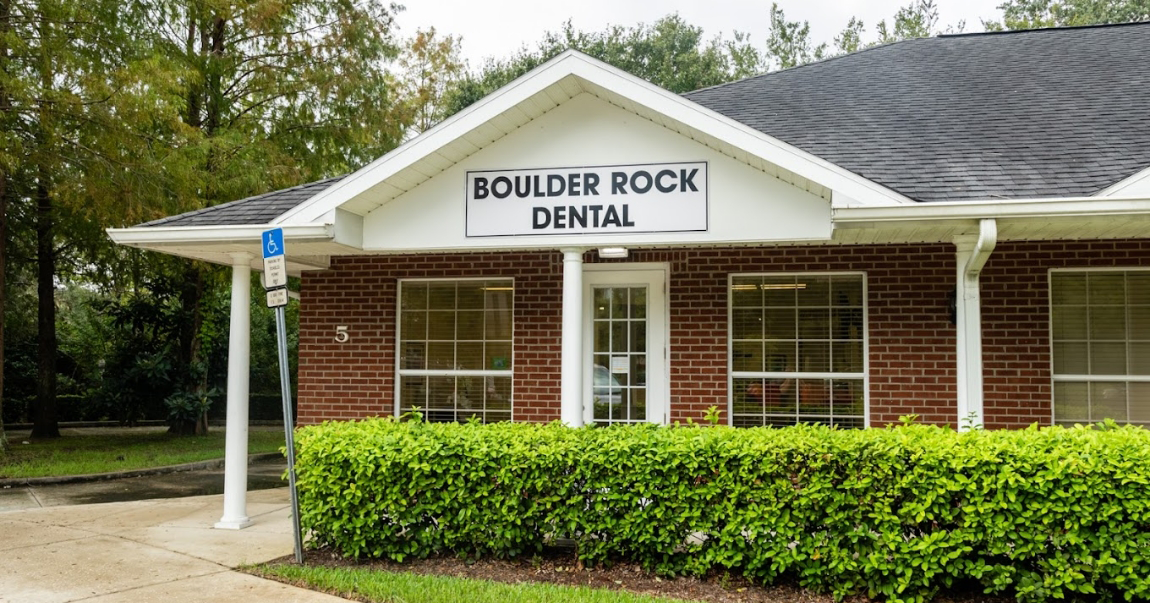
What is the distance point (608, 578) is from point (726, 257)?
3.61 meters

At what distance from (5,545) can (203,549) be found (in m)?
1.72

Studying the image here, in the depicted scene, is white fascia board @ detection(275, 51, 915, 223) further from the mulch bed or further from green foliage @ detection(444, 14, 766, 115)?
green foliage @ detection(444, 14, 766, 115)

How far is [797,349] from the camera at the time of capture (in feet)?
28.4

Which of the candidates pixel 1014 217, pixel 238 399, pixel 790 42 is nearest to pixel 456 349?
pixel 238 399

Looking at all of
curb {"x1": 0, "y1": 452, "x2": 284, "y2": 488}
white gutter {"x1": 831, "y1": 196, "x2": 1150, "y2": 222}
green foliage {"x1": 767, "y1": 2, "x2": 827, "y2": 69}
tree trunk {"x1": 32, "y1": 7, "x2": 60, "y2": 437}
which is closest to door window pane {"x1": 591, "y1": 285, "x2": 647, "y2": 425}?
white gutter {"x1": 831, "y1": 196, "x2": 1150, "y2": 222}

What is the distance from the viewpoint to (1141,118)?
879 centimetres

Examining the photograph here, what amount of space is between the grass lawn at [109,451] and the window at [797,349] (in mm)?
9878

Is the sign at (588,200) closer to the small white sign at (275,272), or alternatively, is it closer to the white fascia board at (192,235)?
the white fascia board at (192,235)

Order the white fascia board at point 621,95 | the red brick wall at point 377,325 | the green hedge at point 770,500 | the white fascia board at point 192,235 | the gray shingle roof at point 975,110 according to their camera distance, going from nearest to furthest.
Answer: the green hedge at point 770,500 → the white fascia board at point 621,95 → the gray shingle roof at point 975,110 → the white fascia board at point 192,235 → the red brick wall at point 377,325

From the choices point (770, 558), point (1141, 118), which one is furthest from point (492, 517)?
point (1141, 118)

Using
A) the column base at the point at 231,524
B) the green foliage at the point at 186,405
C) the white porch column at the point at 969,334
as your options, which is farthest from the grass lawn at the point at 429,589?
the green foliage at the point at 186,405

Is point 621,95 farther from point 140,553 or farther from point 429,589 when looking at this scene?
point 140,553

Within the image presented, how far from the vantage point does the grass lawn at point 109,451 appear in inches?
536

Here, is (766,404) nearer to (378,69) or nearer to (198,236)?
(198,236)
